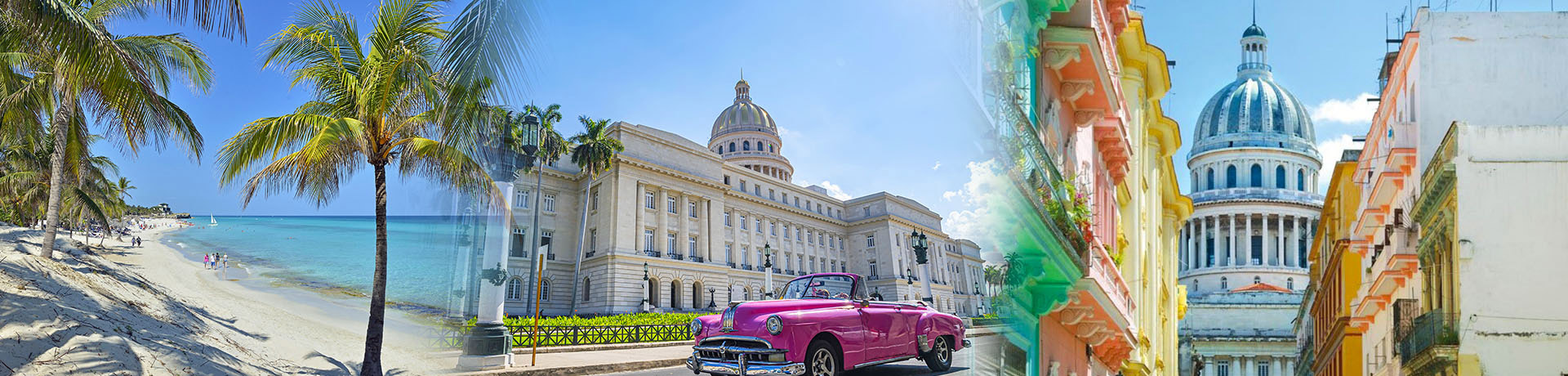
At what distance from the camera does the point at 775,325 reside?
285 inches

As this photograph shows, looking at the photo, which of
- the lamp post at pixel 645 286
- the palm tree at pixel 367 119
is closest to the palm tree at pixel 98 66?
the palm tree at pixel 367 119

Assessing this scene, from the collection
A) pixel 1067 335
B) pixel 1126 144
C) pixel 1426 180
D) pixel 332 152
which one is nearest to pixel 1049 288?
pixel 1067 335

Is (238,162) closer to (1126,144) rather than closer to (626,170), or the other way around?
(1126,144)

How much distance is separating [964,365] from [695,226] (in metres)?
24.6

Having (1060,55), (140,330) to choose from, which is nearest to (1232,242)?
(1060,55)

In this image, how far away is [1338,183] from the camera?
5038cm

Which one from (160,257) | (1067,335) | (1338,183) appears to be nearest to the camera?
(1067,335)

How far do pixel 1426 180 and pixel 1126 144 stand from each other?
1836 cm

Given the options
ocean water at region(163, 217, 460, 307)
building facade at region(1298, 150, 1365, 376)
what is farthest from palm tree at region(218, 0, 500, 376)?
building facade at region(1298, 150, 1365, 376)

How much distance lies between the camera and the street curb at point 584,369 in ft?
39.2

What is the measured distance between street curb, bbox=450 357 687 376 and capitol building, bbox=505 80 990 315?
1.49m

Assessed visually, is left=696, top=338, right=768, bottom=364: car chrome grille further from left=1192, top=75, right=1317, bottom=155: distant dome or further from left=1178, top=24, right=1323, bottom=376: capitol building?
left=1192, top=75, right=1317, bottom=155: distant dome

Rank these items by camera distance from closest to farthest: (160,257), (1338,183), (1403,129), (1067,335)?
1. (1067,335)
2. (1403,129)
3. (160,257)
4. (1338,183)

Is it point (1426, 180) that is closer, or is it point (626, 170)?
point (1426, 180)
